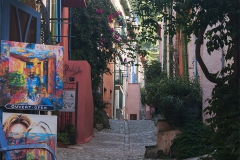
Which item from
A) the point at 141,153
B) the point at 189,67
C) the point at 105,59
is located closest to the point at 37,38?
the point at 141,153

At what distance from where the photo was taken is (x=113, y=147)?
14.1m

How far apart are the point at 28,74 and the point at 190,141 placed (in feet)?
19.0

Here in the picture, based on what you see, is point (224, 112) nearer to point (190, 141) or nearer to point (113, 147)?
point (190, 141)

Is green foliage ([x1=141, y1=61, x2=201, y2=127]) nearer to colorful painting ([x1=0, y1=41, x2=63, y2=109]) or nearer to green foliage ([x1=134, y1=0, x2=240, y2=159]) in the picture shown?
green foliage ([x1=134, y1=0, x2=240, y2=159])

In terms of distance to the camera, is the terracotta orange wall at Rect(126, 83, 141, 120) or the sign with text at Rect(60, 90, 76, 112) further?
the terracotta orange wall at Rect(126, 83, 141, 120)

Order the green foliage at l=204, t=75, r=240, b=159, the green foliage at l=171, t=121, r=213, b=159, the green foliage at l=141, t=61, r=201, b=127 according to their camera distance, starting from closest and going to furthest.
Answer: the green foliage at l=204, t=75, r=240, b=159
the green foliage at l=171, t=121, r=213, b=159
the green foliage at l=141, t=61, r=201, b=127

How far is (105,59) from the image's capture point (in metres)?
19.1

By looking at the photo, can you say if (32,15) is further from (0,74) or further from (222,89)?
(222,89)

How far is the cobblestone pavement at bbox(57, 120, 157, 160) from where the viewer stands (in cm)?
1152

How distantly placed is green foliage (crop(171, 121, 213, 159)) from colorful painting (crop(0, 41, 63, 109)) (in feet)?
17.2

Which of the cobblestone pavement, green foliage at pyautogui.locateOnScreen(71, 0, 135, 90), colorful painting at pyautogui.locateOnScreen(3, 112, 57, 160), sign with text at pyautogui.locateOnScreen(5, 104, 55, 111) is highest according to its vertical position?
green foliage at pyautogui.locateOnScreen(71, 0, 135, 90)

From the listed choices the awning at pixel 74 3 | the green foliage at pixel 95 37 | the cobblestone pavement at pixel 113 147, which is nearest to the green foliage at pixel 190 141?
the cobblestone pavement at pixel 113 147

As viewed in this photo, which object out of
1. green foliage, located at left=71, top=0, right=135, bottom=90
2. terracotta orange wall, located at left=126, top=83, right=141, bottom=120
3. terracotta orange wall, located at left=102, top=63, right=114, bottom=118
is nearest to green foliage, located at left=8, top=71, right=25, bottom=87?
green foliage, located at left=71, top=0, right=135, bottom=90

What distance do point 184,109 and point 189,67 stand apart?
13.8 feet
